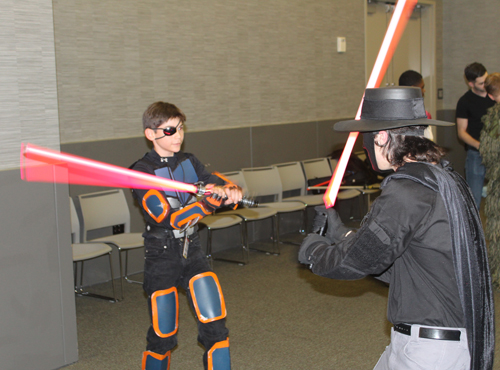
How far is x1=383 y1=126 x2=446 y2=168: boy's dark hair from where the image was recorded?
1771 mm

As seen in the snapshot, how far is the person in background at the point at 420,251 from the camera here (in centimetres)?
166

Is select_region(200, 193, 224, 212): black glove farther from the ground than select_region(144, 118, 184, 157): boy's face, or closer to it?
closer to it

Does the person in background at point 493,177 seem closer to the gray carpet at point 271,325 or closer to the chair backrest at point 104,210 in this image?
the gray carpet at point 271,325

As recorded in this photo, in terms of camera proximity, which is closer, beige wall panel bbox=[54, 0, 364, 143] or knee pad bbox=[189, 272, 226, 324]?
knee pad bbox=[189, 272, 226, 324]

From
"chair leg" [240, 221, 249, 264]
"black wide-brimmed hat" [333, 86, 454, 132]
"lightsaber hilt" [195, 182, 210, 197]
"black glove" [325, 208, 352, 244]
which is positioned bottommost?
"chair leg" [240, 221, 249, 264]

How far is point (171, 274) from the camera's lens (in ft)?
9.26

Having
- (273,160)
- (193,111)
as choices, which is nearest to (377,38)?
(273,160)

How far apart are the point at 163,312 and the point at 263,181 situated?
12.1 feet

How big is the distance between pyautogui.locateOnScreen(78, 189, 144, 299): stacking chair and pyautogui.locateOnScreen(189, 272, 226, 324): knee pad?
1996 mm

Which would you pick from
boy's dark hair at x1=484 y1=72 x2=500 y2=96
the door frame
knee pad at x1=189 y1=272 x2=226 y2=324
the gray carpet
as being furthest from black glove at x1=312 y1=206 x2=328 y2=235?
the door frame

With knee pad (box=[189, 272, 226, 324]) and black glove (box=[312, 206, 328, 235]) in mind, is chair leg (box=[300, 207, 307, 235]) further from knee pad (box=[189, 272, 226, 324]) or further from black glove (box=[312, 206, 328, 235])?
black glove (box=[312, 206, 328, 235])

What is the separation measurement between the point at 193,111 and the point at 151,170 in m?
3.10

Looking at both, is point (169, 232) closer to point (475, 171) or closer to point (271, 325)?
point (271, 325)

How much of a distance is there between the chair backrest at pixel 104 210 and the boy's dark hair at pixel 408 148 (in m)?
3.62
